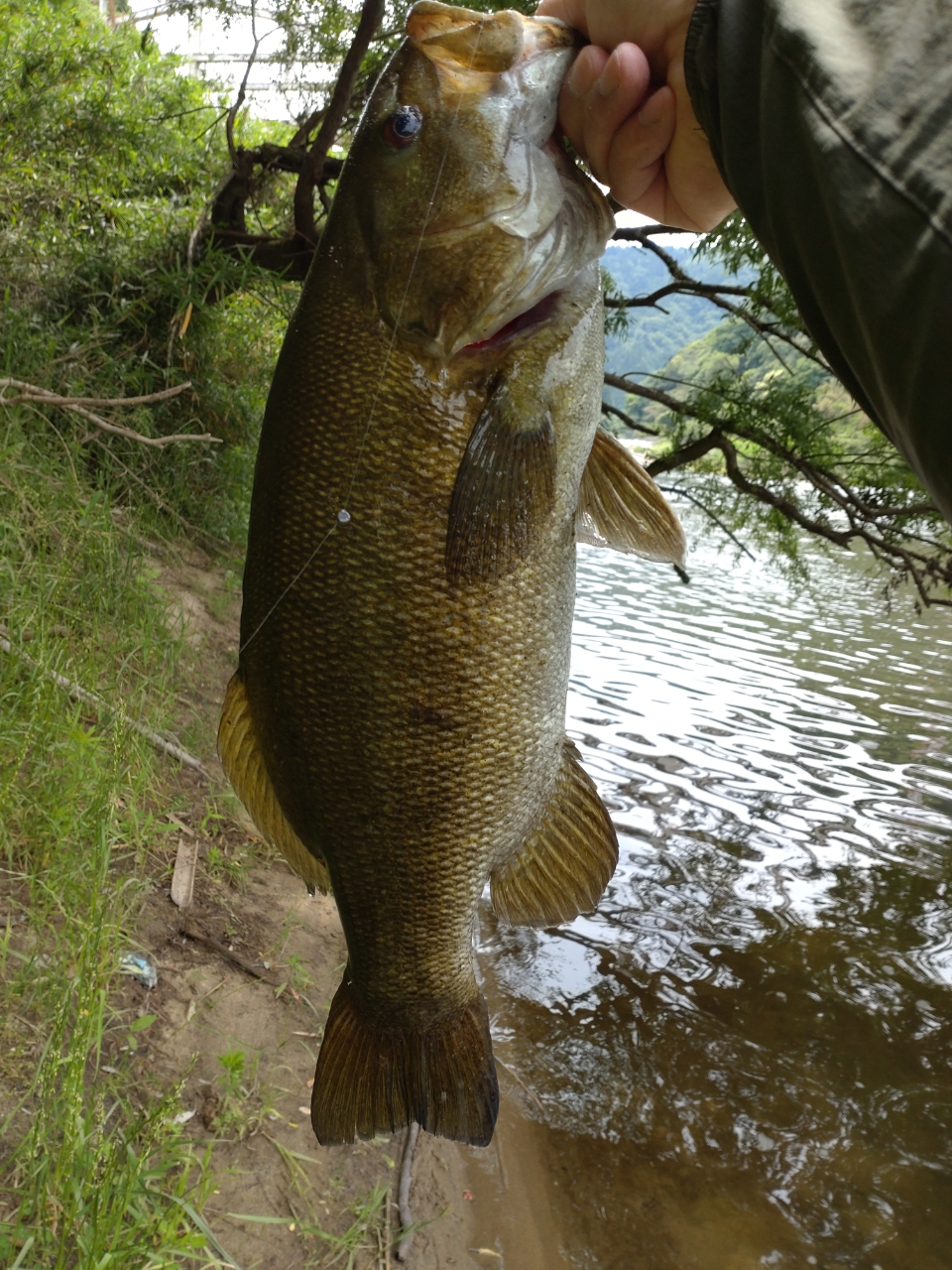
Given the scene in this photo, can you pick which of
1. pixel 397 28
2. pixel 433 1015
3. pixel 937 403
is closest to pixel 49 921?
pixel 433 1015

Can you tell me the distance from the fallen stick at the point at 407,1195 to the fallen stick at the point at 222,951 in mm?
748

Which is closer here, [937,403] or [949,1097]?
[937,403]

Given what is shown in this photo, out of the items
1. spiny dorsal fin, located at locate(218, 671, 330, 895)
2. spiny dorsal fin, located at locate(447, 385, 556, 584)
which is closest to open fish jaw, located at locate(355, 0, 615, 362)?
spiny dorsal fin, located at locate(447, 385, 556, 584)

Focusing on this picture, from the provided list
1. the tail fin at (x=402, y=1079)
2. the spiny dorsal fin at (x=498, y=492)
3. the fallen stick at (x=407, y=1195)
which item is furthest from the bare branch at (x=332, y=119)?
the fallen stick at (x=407, y=1195)

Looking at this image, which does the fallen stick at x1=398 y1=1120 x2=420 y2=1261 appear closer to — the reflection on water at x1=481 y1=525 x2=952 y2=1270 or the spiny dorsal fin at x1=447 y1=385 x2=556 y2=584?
the reflection on water at x1=481 y1=525 x2=952 y2=1270

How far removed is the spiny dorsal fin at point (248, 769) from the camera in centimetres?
152

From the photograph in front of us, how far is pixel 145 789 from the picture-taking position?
364cm

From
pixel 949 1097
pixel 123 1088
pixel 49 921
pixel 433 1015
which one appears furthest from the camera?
pixel 949 1097

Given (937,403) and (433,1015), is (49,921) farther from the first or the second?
(937,403)

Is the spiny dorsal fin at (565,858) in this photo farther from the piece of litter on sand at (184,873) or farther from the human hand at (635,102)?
the piece of litter on sand at (184,873)

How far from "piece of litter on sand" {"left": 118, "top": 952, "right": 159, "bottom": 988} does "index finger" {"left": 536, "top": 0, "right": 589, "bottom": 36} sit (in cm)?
275

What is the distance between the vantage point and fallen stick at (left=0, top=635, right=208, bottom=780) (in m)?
3.21

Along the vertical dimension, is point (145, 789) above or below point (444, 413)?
below

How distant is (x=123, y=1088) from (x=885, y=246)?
106 inches
